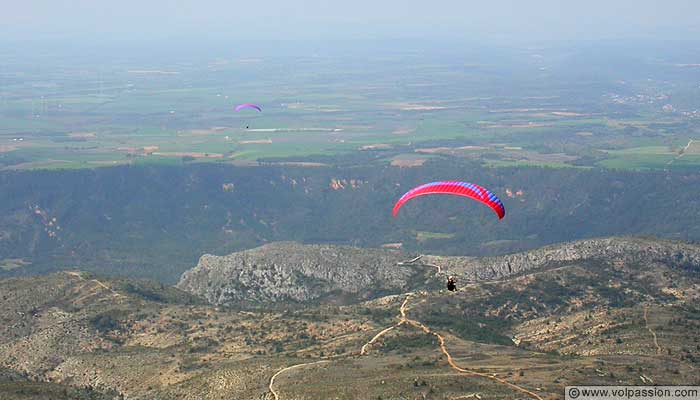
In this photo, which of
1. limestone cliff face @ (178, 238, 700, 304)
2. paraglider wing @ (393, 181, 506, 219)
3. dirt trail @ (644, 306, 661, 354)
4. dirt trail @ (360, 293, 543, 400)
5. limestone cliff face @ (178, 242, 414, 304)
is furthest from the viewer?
limestone cliff face @ (178, 242, 414, 304)

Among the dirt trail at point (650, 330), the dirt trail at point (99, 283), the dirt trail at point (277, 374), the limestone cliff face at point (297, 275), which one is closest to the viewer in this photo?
the dirt trail at point (277, 374)

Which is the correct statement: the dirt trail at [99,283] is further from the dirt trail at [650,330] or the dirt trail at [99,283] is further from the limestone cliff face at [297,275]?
the dirt trail at [650,330]

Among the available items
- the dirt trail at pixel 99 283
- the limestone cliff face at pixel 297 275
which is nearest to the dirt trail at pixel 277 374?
the dirt trail at pixel 99 283

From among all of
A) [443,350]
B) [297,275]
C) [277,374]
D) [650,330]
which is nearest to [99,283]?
[297,275]

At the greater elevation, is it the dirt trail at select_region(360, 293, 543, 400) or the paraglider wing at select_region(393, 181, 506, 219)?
the paraglider wing at select_region(393, 181, 506, 219)

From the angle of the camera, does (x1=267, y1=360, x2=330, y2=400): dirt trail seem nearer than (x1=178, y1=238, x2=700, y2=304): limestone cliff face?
Yes

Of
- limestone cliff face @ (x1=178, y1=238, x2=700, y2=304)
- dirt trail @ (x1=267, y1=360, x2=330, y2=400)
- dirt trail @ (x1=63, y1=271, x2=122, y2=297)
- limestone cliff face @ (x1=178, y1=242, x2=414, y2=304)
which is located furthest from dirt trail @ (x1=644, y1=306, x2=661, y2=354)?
dirt trail @ (x1=63, y1=271, x2=122, y2=297)

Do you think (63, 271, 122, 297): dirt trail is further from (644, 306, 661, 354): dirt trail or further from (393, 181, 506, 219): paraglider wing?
(644, 306, 661, 354): dirt trail

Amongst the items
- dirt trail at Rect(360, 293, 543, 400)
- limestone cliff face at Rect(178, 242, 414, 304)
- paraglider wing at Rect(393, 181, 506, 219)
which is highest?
paraglider wing at Rect(393, 181, 506, 219)

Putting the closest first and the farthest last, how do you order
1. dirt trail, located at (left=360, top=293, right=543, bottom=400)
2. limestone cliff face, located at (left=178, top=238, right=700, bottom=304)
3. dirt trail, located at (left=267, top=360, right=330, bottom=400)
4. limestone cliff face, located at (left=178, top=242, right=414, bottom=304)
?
dirt trail, located at (left=360, top=293, right=543, bottom=400)
dirt trail, located at (left=267, top=360, right=330, bottom=400)
limestone cliff face, located at (left=178, top=238, right=700, bottom=304)
limestone cliff face, located at (left=178, top=242, right=414, bottom=304)

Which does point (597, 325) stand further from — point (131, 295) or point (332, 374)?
point (131, 295)
